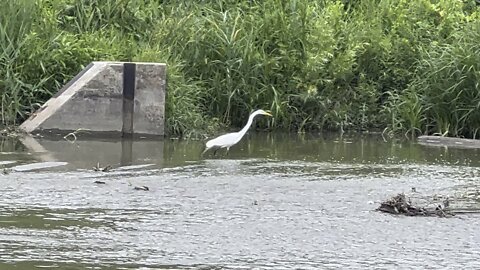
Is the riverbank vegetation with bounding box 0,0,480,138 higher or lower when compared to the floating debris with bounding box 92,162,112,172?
higher

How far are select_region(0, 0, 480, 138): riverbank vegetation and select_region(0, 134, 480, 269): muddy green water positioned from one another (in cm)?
207

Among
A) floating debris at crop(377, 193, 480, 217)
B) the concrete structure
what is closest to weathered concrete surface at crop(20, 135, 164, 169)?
the concrete structure

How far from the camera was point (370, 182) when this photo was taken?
9023 millimetres

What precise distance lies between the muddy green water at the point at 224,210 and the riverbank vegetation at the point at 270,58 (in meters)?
2.07

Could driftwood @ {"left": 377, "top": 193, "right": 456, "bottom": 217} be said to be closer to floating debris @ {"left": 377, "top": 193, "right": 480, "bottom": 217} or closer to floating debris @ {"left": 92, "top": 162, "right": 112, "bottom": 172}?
floating debris @ {"left": 377, "top": 193, "right": 480, "bottom": 217}

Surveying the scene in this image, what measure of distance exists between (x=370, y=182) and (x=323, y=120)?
5.16 meters

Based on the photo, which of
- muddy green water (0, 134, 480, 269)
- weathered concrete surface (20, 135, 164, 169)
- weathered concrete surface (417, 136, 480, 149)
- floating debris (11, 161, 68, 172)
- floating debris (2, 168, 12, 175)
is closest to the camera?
muddy green water (0, 134, 480, 269)

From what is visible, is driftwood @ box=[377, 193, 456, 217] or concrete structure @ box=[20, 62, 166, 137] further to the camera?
concrete structure @ box=[20, 62, 166, 137]

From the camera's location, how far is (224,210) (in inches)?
293

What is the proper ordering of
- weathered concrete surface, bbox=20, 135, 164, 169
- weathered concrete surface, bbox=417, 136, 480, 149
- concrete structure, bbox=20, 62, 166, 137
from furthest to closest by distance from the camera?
weathered concrete surface, bbox=417, 136, 480, 149, concrete structure, bbox=20, 62, 166, 137, weathered concrete surface, bbox=20, 135, 164, 169

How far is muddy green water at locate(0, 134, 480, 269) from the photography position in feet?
19.6

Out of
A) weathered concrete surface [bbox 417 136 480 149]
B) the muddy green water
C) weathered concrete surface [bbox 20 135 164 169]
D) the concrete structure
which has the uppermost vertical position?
the concrete structure

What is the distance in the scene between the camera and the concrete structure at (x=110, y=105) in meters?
12.1

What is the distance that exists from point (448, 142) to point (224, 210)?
18.8 feet
